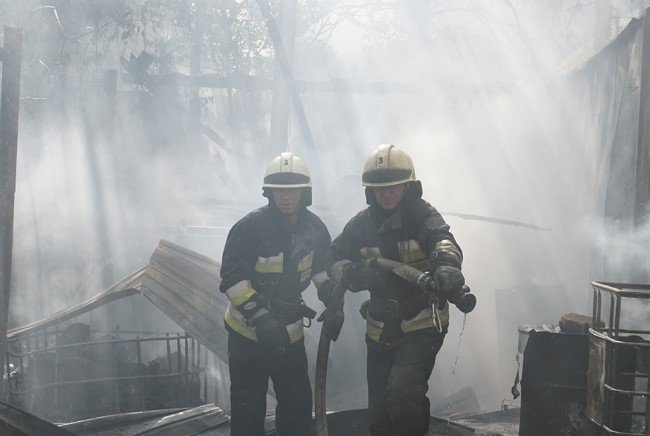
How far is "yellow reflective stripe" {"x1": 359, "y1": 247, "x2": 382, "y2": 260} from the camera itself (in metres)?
4.65

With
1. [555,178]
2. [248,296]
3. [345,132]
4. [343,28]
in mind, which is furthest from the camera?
[343,28]

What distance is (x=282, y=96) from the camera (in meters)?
13.4

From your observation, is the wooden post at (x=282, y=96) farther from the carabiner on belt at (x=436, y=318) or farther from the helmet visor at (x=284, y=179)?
the carabiner on belt at (x=436, y=318)

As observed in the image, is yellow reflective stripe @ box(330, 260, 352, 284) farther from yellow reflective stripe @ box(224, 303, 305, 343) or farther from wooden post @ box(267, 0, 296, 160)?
wooden post @ box(267, 0, 296, 160)

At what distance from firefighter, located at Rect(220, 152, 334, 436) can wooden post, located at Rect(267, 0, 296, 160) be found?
8476 mm

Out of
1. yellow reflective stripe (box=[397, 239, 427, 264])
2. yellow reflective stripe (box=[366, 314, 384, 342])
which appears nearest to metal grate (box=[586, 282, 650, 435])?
yellow reflective stripe (box=[397, 239, 427, 264])

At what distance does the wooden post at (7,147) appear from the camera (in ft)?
23.0

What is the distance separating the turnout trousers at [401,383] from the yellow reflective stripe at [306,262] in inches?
26.9

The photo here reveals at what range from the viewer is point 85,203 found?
1540 centimetres

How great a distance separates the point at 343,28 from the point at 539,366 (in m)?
31.0

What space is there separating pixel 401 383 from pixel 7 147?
4.68 m

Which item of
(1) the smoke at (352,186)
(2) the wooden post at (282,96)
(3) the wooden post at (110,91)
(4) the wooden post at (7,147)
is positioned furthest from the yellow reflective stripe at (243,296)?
(2) the wooden post at (282,96)

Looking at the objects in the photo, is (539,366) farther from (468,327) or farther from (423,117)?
(423,117)

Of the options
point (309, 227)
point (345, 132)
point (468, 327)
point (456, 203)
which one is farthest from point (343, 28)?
point (309, 227)
